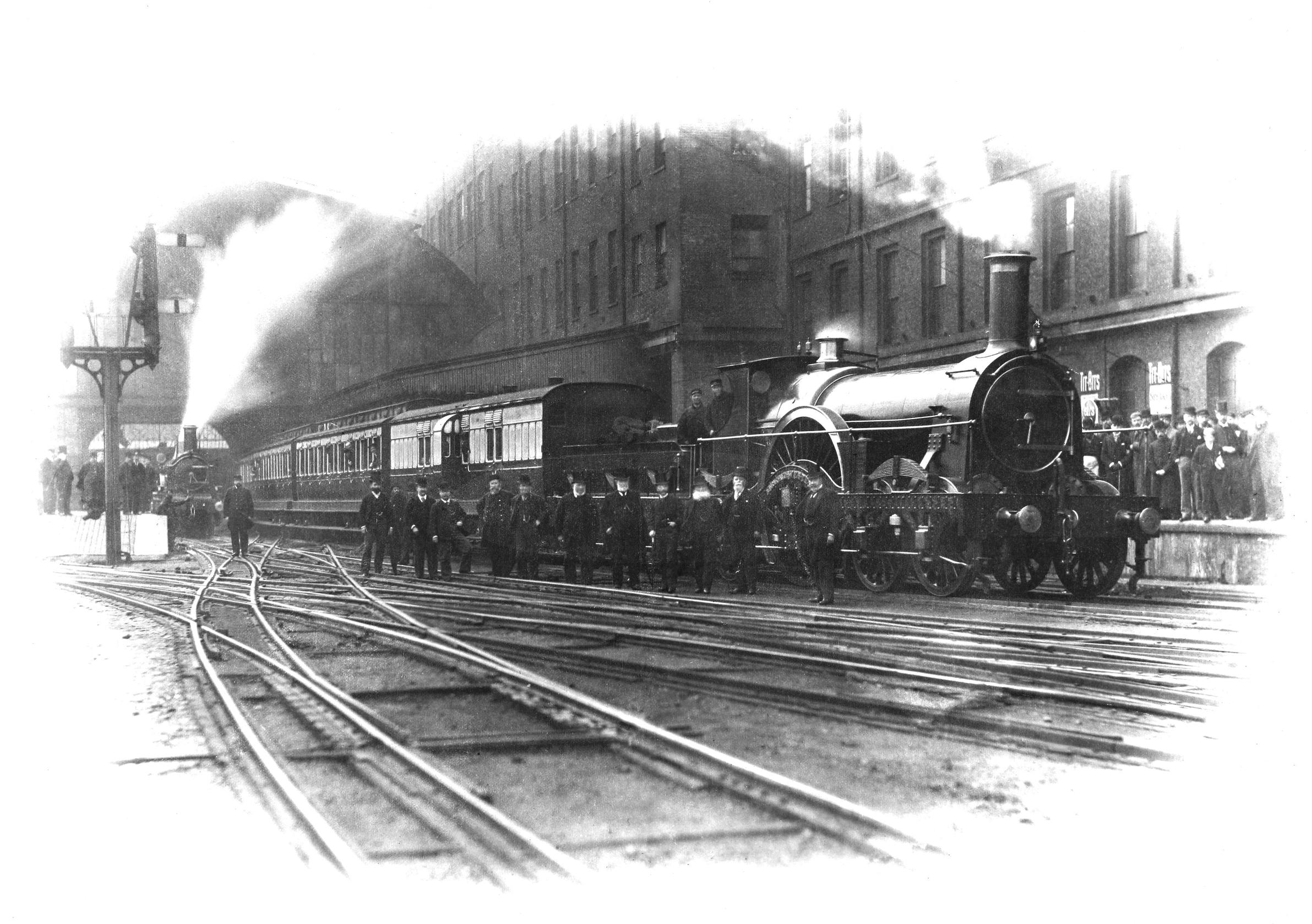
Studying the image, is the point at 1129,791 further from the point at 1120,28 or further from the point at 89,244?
the point at 89,244

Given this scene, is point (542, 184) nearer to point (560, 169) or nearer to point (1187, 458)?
point (560, 169)

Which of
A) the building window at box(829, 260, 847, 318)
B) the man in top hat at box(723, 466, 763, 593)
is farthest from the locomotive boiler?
the building window at box(829, 260, 847, 318)

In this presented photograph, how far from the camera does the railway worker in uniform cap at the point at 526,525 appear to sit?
18.0 meters

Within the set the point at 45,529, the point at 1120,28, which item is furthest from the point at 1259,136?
the point at 45,529

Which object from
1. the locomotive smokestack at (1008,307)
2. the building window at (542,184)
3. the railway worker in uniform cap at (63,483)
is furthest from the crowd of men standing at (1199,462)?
the railway worker in uniform cap at (63,483)

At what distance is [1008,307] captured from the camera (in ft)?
44.5

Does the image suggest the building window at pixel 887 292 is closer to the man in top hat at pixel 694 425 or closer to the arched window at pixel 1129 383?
the arched window at pixel 1129 383

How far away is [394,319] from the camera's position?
46.5 meters

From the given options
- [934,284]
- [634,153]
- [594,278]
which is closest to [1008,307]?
[934,284]

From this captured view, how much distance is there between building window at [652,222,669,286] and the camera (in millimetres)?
32156

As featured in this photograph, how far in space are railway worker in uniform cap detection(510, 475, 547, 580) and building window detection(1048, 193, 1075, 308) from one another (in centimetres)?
981

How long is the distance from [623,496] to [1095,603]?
6.21 metres

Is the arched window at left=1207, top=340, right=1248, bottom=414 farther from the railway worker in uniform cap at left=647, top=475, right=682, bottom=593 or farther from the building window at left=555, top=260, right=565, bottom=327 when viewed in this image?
the building window at left=555, top=260, right=565, bottom=327

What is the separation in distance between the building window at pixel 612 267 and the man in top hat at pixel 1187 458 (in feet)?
65.5
